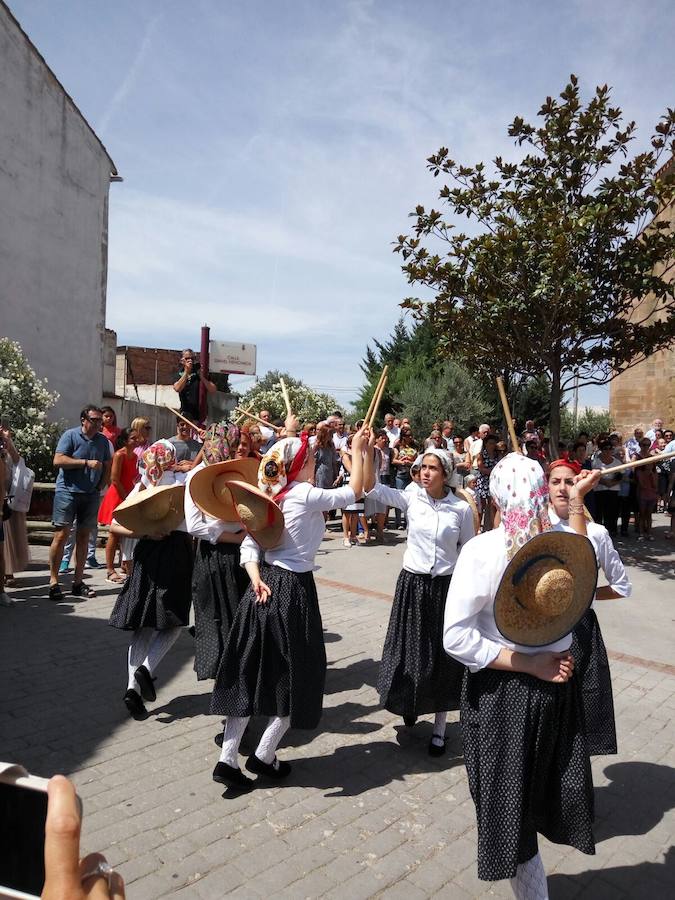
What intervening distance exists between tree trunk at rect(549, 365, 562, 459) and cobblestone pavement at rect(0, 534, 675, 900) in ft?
17.5

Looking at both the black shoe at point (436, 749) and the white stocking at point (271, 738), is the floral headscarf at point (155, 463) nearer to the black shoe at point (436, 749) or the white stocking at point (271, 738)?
the white stocking at point (271, 738)

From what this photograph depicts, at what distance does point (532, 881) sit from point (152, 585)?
3054 mm

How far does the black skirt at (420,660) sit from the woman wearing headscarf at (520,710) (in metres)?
1.62

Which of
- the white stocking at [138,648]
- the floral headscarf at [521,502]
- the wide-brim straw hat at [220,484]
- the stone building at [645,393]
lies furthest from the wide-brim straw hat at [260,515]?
the stone building at [645,393]

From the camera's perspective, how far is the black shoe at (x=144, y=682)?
455 centimetres

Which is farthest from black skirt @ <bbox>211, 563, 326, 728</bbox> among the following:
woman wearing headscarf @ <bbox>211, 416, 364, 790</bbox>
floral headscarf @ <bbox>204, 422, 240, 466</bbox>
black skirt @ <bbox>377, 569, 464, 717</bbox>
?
floral headscarf @ <bbox>204, 422, 240, 466</bbox>

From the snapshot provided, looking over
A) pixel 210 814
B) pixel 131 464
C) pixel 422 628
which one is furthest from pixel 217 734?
pixel 131 464

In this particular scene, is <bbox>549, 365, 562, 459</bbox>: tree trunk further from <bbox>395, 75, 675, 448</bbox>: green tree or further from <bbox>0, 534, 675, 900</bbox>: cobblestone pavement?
<bbox>0, 534, 675, 900</bbox>: cobblestone pavement

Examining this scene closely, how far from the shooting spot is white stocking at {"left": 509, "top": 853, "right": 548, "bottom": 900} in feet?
7.88

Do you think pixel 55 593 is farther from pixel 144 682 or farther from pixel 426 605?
pixel 426 605

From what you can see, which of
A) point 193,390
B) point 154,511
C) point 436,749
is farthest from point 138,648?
point 193,390

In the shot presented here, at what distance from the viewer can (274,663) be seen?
3.66 meters

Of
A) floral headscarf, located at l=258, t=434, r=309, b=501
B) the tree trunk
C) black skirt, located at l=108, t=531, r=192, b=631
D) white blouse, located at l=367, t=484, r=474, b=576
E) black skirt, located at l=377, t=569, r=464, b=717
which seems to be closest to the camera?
floral headscarf, located at l=258, t=434, r=309, b=501

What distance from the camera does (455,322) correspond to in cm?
1082
